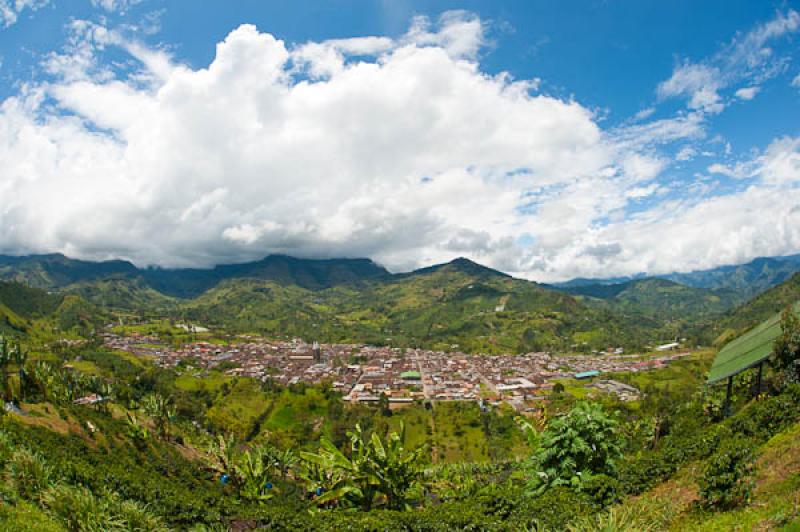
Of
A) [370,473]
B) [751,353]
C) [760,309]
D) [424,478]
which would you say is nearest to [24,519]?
[370,473]

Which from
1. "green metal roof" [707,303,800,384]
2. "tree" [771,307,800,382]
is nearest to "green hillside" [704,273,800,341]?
"green metal roof" [707,303,800,384]

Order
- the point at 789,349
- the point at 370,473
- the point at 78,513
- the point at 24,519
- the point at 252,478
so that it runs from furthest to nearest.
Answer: the point at 252,478, the point at 370,473, the point at 789,349, the point at 24,519, the point at 78,513

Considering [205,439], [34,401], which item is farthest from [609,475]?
[205,439]

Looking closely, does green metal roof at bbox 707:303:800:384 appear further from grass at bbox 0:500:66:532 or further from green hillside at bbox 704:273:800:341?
green hillside at bbox 704:273:800:341

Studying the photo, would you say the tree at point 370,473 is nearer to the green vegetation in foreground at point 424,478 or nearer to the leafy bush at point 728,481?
the green vegetation in foreground at point 424,478

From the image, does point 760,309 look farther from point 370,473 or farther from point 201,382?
point 370,473

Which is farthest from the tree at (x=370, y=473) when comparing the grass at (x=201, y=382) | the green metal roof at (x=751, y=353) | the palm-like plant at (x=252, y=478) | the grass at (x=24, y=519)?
the grass at (x=201, y=382)
